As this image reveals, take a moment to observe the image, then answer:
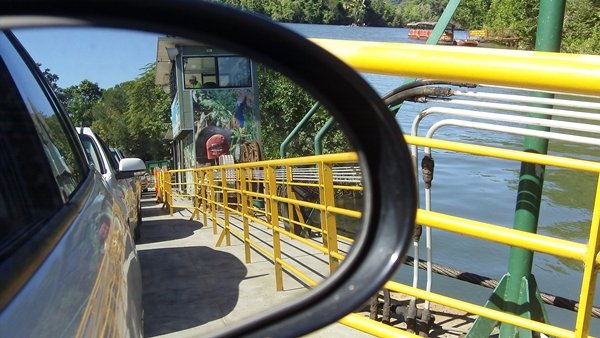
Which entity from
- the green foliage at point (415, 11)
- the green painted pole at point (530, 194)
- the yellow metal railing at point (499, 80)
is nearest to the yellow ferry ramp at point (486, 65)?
the yellow metal railing at point (499, 80)

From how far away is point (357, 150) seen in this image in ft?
4.29

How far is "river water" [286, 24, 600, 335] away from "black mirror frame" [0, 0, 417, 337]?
336 cm

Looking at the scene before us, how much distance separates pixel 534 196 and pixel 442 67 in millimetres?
1739

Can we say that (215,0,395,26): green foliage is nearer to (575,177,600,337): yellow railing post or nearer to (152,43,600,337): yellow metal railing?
(152,43,600,337): yellow metal railing

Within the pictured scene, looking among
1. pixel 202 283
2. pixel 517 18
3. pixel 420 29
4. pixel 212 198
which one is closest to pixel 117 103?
pixel 202 283

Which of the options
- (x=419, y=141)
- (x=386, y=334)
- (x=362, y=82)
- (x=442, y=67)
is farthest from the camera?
(x=419, y=141)

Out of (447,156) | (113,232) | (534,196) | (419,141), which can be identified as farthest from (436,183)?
(113,232)

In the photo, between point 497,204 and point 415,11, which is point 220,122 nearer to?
point 415,11

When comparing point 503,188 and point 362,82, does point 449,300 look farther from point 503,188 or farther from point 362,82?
point 503,188

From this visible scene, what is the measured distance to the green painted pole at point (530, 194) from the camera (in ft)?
10.3

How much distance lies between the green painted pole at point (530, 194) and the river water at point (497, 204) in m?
1.30

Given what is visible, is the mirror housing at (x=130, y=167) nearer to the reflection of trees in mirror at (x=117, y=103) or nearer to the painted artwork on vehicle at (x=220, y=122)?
the painted artwork on vehicle at (x=220, y=122)

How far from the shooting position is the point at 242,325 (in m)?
1.24

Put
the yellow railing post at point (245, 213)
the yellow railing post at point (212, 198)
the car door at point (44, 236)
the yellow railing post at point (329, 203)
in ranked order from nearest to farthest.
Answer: the car door at point (44, 236)
the yellow railing post at point (329, 203)
the yellow railing post at point (245, 213)
the yellow railing post at point (212, 198)
